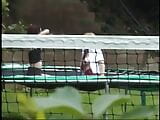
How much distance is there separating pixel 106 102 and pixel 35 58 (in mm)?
5159

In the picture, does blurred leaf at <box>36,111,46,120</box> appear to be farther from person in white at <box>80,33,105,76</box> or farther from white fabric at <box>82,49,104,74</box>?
white fabric at <box>82,49,104,74</box>

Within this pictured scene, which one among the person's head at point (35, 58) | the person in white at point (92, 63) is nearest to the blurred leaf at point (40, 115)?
the person in white at point (92, 63)

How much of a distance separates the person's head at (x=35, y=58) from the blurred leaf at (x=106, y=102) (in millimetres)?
4943

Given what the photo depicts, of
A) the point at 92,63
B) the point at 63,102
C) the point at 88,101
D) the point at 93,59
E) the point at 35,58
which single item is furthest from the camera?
the point at 35,58

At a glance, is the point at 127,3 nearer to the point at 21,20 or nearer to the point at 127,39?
the point at 21,20

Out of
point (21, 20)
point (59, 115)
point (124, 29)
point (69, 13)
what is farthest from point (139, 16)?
point (59, 115)

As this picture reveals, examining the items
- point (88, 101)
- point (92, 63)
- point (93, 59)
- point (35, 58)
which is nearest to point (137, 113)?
point (88, 101)

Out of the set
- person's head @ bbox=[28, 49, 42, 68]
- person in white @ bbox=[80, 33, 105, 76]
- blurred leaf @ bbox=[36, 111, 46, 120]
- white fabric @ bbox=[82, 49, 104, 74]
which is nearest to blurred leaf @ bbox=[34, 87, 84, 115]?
blurred leaf @ bbox=[36, 111, 46, 120]

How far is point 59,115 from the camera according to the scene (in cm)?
68

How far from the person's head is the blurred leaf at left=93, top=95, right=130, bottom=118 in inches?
195

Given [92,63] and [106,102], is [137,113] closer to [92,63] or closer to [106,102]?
[106,102]

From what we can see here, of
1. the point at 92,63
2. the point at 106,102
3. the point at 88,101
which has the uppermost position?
the point at 106,102

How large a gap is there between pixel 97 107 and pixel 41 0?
37.5 feet

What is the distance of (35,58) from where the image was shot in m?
5.77
